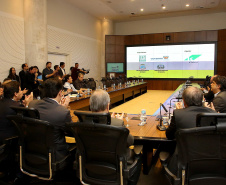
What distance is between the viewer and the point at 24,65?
23.6 ft

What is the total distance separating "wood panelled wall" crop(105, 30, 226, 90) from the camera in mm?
11625

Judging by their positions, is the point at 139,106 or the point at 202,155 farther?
the point at 139,106

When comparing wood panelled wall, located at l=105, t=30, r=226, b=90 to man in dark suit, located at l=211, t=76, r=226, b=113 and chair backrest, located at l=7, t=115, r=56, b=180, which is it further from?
chair backrest, located at l=7, t=115, r=56, b=180

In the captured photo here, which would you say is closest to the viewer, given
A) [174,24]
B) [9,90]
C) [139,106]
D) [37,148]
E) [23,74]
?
[37,148]

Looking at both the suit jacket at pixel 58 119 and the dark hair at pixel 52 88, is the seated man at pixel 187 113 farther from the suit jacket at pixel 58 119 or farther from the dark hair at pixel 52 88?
the dark hair at pixel 52 88

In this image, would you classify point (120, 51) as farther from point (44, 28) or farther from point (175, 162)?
point (175, 162)

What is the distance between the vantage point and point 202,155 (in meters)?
1.52

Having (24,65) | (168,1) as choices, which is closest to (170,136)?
(24,65)

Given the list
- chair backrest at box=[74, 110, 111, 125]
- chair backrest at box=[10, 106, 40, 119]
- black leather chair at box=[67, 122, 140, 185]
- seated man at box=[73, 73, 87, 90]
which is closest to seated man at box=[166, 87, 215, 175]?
black leather chair at box=[67, 122, 140, 185]

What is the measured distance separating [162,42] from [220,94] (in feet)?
33.0

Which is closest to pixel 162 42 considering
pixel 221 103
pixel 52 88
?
pixel 221 103

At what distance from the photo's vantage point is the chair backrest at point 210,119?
146cm

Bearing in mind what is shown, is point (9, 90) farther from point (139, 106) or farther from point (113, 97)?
point (139, 106)

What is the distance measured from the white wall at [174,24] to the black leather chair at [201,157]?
1249 cm
